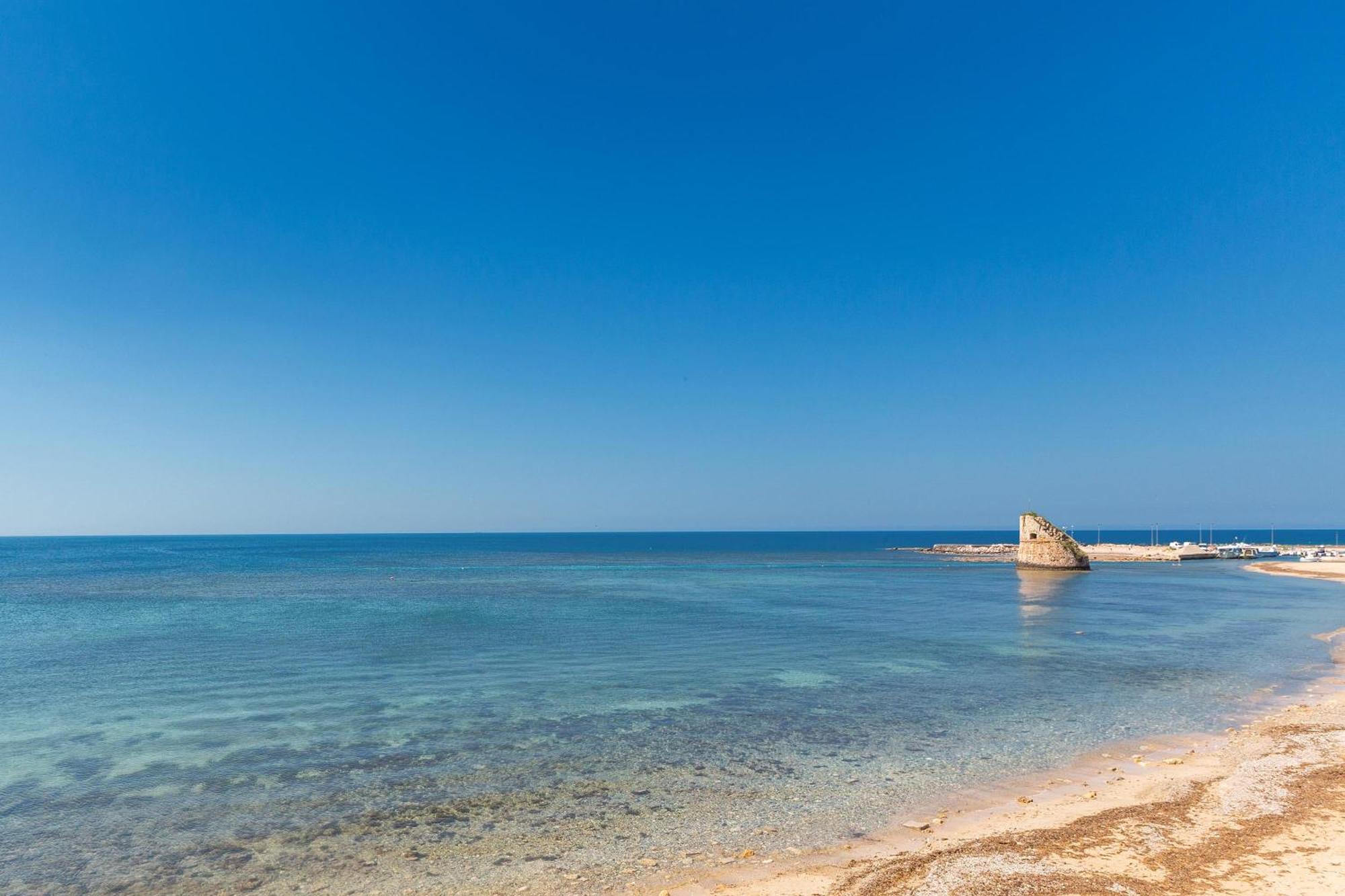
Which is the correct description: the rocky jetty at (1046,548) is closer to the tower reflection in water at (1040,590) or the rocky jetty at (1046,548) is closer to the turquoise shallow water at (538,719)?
the tower reflection in water at (1040,590)

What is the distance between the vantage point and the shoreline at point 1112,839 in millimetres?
8328

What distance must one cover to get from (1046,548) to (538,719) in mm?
74709

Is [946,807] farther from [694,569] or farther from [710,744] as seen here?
[694,569]

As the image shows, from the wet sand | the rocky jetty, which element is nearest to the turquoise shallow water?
the wet sand

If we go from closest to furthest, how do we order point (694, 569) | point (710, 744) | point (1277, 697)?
point (710, 744) < point (1277, 697) < point (694, 569)

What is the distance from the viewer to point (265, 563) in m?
102

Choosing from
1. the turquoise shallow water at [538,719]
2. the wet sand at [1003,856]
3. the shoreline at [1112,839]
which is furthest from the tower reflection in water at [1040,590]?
the wet sand at [1003,856]

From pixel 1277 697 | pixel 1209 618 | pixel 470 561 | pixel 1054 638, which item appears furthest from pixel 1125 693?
pixel 470 561

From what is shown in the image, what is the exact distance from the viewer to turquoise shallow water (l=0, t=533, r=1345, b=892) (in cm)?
1077

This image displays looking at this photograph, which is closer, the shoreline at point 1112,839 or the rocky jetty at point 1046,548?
the shoreline at point 1112,839

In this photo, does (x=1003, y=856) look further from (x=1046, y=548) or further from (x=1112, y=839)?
(x=1046, y=548)

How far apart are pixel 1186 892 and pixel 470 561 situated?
→ 113066 millimetres

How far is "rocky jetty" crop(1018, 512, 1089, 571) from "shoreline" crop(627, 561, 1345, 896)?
226 ft

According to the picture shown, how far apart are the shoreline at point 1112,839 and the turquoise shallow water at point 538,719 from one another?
0.94 metres
